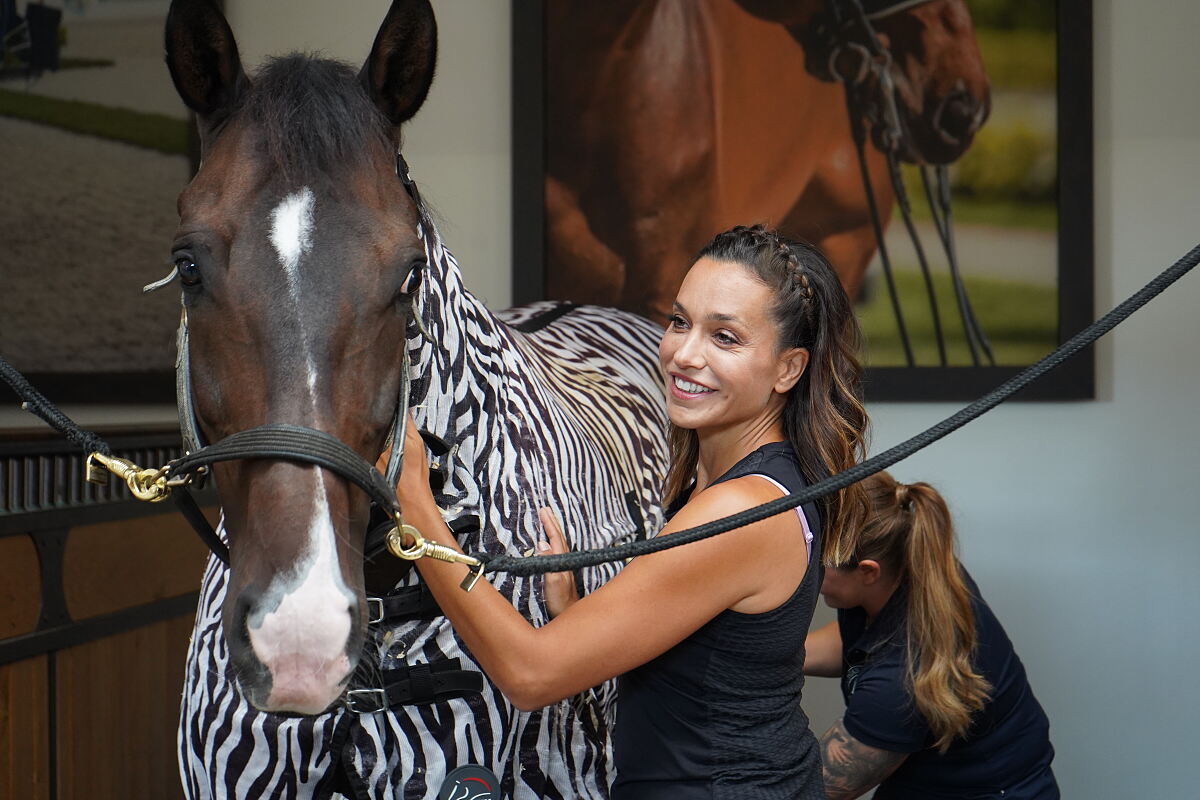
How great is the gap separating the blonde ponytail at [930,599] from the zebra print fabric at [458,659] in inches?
20.5

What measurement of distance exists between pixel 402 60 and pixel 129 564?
1.66 metres

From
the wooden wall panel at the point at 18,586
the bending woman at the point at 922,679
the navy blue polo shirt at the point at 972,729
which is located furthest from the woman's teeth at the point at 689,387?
the wooden wall panel at the point at 18,586

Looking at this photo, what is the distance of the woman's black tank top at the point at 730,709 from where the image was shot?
1130 millimetres

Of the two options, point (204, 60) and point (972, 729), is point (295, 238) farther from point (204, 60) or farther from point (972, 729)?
point (972, 729)

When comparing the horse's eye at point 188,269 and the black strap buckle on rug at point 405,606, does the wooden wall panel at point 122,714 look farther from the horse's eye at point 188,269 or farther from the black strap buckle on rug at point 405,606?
the horse's eye at point 188,269

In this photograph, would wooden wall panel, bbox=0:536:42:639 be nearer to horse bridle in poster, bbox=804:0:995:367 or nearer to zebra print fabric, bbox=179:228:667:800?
zebra print fabric, bbox=179:228:667:800

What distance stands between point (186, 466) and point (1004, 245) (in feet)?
7.83

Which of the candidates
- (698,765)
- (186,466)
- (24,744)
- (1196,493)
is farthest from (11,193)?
(1196,493)

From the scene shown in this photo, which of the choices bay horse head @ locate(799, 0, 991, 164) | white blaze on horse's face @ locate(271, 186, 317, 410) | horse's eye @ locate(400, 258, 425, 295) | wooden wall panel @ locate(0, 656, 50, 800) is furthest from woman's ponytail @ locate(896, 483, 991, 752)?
wooden wall panel @ locate(0, 656, 50, 800)

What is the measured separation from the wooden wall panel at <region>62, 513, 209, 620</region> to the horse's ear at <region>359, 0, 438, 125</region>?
1462 millimetres

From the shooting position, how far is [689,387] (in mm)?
1223

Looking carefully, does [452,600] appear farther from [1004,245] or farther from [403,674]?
[1004,245]

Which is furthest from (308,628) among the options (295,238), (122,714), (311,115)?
(122,714)

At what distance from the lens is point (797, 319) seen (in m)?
1.23
